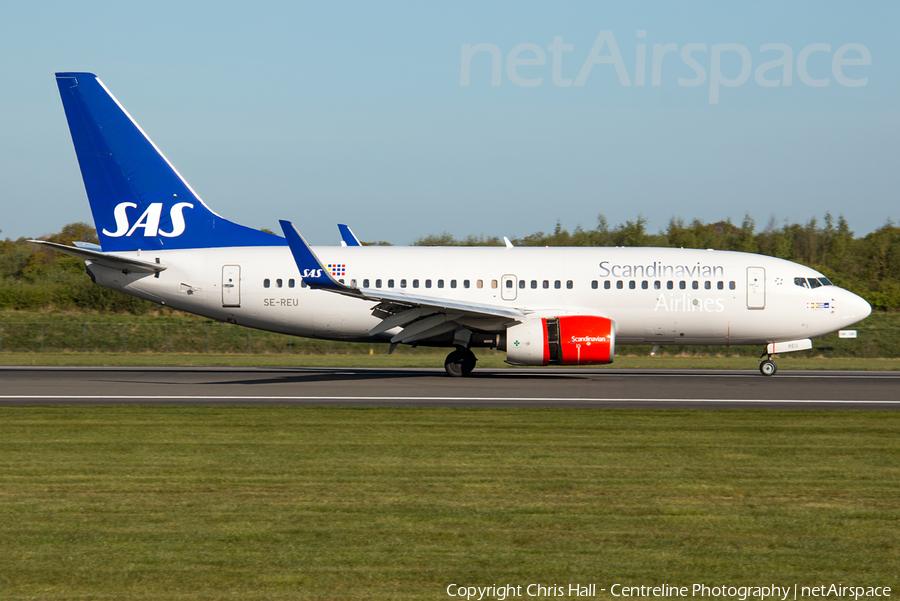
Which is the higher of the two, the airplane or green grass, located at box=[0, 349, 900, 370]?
the airplane

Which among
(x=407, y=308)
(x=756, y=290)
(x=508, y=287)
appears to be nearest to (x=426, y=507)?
(x=407, y=308)

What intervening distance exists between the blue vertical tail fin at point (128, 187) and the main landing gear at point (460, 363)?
673 centimetres

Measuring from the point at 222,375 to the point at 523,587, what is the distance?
2122 centimetres

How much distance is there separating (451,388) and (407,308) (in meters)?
3.34

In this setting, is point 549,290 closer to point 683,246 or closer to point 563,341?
point 563,341

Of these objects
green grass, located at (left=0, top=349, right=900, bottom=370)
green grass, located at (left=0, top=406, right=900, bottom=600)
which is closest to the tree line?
green grass, located at (left=0, top=349, right=900, bottom=370)

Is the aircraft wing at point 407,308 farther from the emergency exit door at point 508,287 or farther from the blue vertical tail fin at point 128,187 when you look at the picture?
the blue vertical tail fin at point 128,187

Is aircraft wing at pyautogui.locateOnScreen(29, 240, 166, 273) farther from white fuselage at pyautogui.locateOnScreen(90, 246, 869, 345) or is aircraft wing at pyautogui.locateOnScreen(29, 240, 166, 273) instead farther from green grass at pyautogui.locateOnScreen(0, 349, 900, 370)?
green grass at pyautogui.locateOnScreen(0, 349, 900, 370)

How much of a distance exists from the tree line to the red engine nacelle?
39265 mm

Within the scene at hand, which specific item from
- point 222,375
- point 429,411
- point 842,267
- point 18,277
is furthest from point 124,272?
point 842,267

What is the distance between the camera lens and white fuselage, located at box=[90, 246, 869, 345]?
24969mm

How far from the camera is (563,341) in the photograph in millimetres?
22688

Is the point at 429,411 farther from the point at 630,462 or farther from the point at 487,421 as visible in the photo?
the point at 630,462

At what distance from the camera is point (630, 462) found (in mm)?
11109
